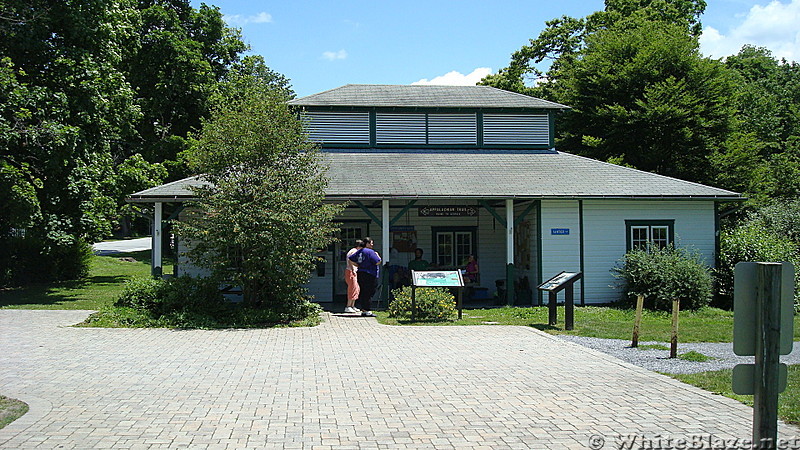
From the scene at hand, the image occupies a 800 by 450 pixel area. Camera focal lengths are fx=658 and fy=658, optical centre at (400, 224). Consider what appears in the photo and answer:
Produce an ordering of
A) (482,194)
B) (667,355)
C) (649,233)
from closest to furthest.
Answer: (667,355)
(482,194)
(649,233)

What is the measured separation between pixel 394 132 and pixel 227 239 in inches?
358

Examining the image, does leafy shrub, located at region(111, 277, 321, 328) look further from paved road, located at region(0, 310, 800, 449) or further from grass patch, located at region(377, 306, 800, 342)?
grass patch, located at region(377, 306, 800, 342)

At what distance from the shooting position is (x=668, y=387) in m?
8.00

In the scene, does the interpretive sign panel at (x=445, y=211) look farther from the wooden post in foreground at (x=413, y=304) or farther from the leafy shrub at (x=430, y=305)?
the wooden post in foreground at (x=413, y=304)

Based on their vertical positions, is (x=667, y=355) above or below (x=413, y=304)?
below

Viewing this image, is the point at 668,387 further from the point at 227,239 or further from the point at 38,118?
the point at 38,118

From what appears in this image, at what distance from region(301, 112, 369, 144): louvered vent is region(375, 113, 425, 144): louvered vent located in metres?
0.43

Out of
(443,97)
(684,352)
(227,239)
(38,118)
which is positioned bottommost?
(684,352)

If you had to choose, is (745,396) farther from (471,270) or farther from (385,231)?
(471,270)

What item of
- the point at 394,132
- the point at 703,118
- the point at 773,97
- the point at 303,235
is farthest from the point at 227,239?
the point at 773,97

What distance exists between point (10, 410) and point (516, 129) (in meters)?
18.2

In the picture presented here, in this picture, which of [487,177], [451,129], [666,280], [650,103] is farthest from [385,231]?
[650,103]

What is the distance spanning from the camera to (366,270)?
1549cm

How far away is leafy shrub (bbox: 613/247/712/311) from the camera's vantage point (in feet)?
56.6
